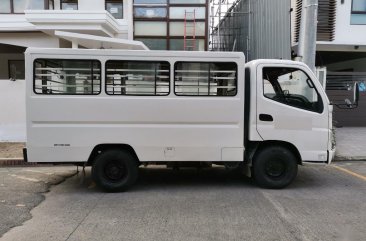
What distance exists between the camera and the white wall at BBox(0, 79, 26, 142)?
11.4m

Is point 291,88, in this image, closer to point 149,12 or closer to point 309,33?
point 309,33

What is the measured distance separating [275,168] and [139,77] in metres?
2.90

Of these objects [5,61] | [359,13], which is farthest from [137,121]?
[5,61]

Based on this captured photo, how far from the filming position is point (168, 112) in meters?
6.49

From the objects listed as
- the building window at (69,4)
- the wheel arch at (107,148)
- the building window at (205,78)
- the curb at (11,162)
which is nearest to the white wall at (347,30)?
the building window at (205,78)

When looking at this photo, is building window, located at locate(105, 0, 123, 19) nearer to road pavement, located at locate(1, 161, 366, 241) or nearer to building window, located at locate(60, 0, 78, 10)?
building window, located at locate(60, 0, 78, 10)

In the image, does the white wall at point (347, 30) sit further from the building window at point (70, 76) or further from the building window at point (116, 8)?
the building window at point (70, 76)

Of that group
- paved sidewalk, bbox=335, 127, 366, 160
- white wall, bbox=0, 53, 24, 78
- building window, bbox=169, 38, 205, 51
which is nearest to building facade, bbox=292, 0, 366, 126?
paved sidewalk, bbox=335, 127, 366, 160

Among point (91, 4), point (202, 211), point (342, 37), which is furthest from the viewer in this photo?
point (342, 37)

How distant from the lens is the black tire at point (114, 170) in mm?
6562

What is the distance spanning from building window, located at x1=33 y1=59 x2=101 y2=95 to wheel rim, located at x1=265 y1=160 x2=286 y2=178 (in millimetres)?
3272

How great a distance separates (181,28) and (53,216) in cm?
1020

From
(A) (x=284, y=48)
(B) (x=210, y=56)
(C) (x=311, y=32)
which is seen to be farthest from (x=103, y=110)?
(A) (x=284, y=48)

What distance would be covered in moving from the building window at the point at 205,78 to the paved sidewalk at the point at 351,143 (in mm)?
4694
